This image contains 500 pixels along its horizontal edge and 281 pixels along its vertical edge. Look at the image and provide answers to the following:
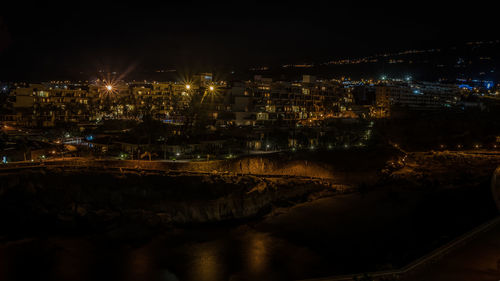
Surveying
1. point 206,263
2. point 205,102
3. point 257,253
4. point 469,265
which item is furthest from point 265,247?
point 205,102

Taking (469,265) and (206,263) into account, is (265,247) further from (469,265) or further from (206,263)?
(469,265)

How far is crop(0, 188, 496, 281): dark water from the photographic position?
13023 millimetres

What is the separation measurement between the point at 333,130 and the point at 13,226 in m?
30.5

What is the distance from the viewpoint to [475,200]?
1909 centimetres

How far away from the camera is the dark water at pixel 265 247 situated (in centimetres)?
1302

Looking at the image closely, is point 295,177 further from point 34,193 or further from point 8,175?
point 8,175

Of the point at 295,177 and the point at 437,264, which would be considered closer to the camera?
the point at 437,264

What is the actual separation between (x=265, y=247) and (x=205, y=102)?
2905cm

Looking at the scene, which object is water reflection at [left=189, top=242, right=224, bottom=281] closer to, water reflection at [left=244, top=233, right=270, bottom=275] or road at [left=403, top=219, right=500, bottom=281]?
water reflection at [left=244, top=233, right=270, bottom=275]

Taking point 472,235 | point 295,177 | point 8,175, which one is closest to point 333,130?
point 295,177

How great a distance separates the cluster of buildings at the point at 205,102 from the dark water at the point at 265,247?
20460mm

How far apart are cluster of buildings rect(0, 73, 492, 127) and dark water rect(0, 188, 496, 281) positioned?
20460 mm

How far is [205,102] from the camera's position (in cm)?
4203

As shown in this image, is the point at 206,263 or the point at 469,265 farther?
the point at 206,263
